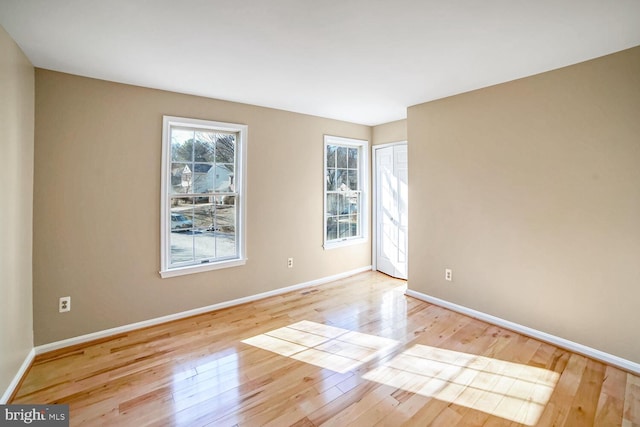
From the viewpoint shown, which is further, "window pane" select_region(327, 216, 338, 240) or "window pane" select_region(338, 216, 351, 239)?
"window pane" select_region(338, 216, 351, 239)

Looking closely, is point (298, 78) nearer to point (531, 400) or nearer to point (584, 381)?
point (531, 400)

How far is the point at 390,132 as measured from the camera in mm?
4590

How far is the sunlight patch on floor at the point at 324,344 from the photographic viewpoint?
2381 millimetres

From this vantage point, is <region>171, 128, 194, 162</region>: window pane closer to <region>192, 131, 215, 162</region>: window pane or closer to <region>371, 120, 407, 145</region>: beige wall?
<region>192, 131, 215, 162</region>: window pane

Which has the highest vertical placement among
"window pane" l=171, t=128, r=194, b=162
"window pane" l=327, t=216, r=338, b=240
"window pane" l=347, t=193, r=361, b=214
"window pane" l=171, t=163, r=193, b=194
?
"window pane" l=171, t=128, r=194, b=162

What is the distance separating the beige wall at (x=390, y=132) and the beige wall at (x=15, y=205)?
4.14 m

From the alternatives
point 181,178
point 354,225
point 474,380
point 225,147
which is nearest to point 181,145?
point 181,178

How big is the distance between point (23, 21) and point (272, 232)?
2.79m

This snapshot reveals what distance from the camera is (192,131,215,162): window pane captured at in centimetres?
329

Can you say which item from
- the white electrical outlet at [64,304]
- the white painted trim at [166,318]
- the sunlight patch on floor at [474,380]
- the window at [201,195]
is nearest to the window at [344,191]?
the white painted trim at [166,318]

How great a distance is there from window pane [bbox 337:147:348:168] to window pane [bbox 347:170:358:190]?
19 centimetres

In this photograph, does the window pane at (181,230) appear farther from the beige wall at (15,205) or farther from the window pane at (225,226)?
the beige wall at (15,205)

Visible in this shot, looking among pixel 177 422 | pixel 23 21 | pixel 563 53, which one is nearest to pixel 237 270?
pixel 177 422

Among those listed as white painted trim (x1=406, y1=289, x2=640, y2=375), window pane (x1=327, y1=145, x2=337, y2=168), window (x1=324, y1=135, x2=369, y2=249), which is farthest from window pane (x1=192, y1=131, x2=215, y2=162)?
white painted trim (x1=406, y1=289, x2=640, y2=375)
